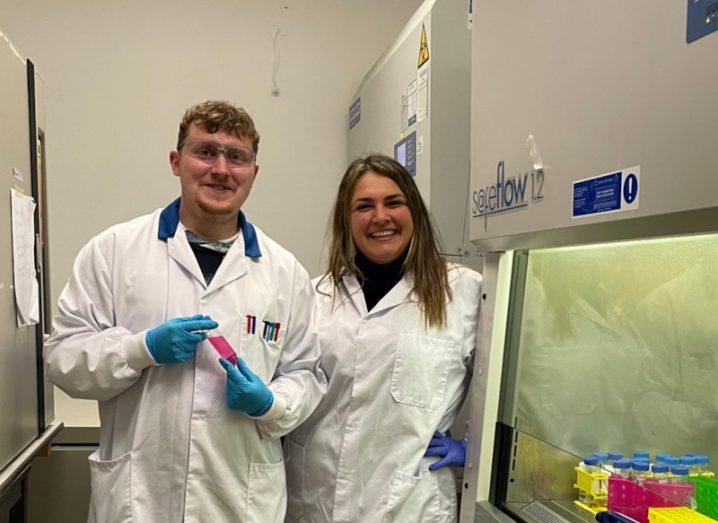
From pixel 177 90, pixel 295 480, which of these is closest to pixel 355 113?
pixel 177 90

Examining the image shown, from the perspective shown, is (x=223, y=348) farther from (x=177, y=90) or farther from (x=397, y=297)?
(x=177, y=90)

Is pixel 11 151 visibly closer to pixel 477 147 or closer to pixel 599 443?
pixel 477 147

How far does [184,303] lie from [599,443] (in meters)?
0.87

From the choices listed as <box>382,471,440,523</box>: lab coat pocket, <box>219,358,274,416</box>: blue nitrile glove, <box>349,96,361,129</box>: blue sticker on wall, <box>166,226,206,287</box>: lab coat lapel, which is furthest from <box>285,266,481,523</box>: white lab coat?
<box>349,96,361,129</box>: blue sticker on wall

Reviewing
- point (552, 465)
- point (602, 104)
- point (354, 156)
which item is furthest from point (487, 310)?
point (354, 156)

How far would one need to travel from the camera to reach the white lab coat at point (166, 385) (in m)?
1.43

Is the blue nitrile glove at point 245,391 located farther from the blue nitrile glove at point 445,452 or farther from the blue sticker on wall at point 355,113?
the blue sticker on wall at point 355,113

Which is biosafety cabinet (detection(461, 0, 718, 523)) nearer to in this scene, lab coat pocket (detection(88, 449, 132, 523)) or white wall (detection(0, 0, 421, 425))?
lab coat pocket (detection(88, 449, 132, 523))

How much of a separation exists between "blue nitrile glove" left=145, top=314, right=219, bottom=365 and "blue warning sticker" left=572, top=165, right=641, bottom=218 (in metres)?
0.75

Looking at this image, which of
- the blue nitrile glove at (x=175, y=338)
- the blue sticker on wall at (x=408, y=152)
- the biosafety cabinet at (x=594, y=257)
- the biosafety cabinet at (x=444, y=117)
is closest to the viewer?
the biosafety cabinet at (x=594, y=257)

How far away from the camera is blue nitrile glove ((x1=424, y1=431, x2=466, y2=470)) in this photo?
1.62 metres

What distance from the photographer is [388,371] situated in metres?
1.63

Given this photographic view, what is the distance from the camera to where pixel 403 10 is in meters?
3.48

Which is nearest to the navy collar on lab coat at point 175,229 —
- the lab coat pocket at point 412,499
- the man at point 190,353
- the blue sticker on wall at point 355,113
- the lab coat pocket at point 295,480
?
the man at point 190,353
